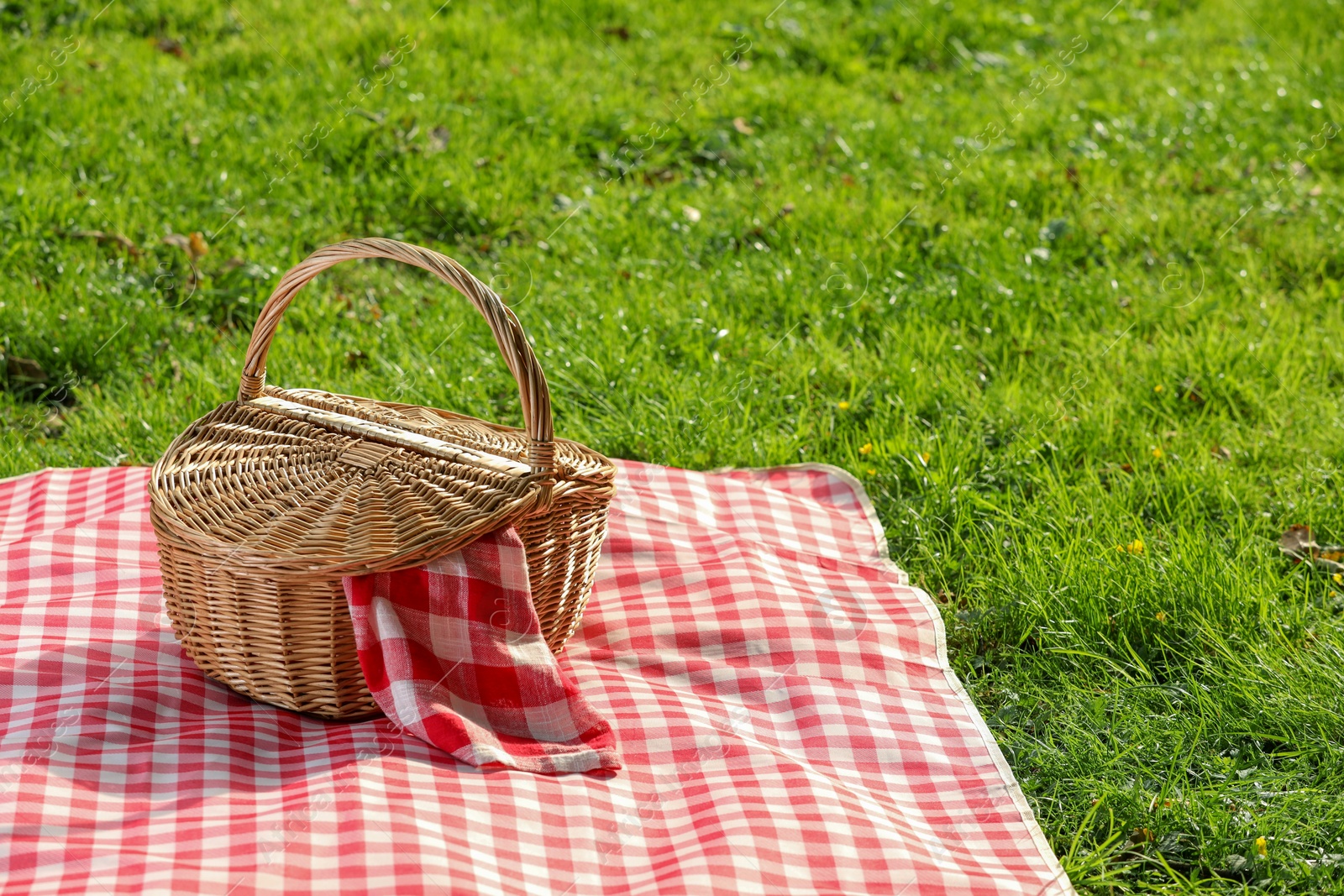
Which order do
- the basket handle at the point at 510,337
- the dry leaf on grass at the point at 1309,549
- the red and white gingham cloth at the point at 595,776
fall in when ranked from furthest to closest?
the dry leaf on grass at the point at 1309,549 → the basket handle at the point at 510,337 → the red and white gingham cloth at the point at 595,776

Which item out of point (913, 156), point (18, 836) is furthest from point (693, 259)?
point (18, 836)

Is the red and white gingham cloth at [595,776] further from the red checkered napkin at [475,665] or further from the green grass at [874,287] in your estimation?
the green grass at [874,287]

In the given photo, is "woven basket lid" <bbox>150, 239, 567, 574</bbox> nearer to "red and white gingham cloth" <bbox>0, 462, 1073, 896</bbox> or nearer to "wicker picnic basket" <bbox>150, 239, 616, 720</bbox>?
"wicker picnic basket" <bbox>150, 239, 616, 720</bbox>

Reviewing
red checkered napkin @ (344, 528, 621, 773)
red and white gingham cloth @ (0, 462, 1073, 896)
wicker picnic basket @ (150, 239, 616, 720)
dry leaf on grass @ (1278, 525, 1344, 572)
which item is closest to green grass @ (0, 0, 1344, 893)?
dry leaf on grass @ (1278, 525, 1344, 572)

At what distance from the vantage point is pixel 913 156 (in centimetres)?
547

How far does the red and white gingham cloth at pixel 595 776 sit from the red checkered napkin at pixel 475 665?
0.06m

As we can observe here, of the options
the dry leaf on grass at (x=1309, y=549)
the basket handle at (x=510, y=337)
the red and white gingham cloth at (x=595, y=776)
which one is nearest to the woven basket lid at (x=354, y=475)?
the basket handle at (x=510, y=337)

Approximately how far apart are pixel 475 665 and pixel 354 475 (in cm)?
45

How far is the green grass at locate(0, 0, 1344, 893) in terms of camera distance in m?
2.77

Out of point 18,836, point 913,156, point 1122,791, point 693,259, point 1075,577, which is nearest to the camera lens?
point 18,836

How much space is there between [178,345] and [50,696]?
2003 millimetres

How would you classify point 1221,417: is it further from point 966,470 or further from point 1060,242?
point 1060,242

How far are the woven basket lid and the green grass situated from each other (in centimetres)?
119

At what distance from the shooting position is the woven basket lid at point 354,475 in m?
2.23
